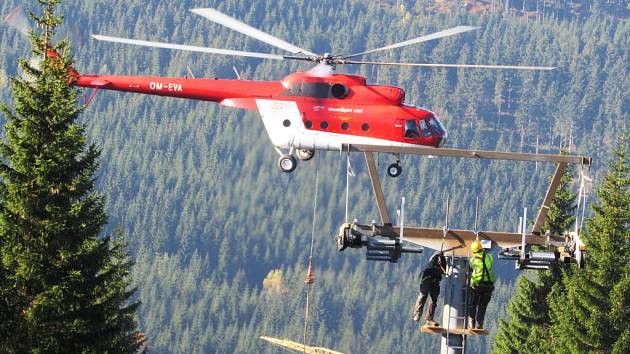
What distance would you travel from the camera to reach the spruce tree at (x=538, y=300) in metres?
69.2

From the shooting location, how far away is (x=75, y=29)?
57594 mm

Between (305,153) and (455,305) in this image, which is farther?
(305,153)

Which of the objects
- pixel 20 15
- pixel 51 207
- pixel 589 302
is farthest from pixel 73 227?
pixel 589 302

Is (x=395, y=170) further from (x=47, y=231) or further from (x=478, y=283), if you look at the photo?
(x=478, y=283)

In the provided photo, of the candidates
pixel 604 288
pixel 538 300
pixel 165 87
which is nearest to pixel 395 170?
pixel 165 87

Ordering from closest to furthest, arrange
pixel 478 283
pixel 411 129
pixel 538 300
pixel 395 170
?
pixel 478 283 < pixel 411 129 < pixel 395 170 < pixel 538 300

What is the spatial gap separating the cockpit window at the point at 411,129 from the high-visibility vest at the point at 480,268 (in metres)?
18.9

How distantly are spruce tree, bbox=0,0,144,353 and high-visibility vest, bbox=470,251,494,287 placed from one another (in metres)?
10.6

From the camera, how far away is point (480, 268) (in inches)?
1246

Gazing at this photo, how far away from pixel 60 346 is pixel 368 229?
9672 millimetres

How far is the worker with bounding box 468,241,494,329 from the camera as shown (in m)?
31.5

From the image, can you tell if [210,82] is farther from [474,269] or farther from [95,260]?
[474,269]

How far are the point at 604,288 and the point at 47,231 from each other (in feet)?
92.4

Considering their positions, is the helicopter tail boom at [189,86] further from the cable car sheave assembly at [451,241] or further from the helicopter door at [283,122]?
the cable car sheave assembly at [451,241]
